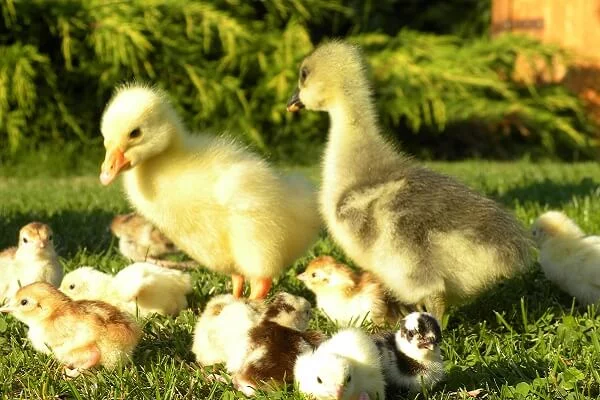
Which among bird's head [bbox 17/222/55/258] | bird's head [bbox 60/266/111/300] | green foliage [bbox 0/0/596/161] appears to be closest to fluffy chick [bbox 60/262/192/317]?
bird's head [bbox 60/266/111/300]

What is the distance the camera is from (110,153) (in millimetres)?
4109

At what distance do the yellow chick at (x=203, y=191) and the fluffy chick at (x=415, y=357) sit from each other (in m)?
0.98

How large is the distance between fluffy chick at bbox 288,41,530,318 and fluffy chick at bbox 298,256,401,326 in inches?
6.2

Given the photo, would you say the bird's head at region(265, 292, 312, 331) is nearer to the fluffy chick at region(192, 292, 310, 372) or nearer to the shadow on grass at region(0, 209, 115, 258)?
the fluffy chick at region(192, 292, 310, 372)

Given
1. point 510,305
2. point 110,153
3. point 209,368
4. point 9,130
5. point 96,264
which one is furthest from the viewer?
point 9,130

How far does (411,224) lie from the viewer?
12.6 feet

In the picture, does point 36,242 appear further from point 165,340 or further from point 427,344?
point 427,344

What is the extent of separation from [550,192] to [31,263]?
171 inches

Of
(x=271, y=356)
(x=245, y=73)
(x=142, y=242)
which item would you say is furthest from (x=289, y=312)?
(x=245, y=73)

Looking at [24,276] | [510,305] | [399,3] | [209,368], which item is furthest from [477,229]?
[399,3]

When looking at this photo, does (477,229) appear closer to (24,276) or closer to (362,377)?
(362,377)

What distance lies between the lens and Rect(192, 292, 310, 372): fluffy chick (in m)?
3.57

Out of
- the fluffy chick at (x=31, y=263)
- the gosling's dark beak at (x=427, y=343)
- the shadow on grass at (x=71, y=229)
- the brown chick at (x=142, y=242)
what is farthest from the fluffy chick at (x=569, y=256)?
the shadow on grass at (x=71, y=229)

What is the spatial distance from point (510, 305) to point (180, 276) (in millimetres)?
1537
